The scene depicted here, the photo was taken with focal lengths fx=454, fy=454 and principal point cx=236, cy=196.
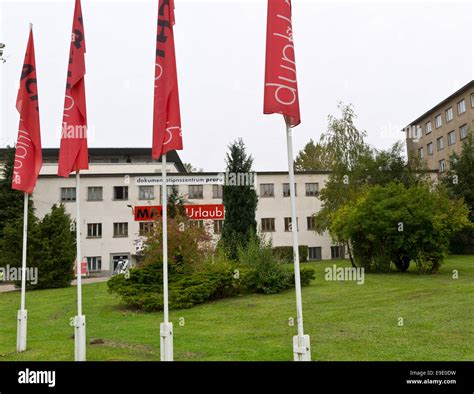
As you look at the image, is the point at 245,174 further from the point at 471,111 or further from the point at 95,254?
the point at 471,111

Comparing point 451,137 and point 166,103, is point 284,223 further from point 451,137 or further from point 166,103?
point 166,103

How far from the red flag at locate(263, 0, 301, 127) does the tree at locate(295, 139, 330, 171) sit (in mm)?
54752

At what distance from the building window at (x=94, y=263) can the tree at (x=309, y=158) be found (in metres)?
30.3

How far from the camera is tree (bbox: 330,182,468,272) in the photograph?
22.1m

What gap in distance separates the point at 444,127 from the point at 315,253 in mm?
27804

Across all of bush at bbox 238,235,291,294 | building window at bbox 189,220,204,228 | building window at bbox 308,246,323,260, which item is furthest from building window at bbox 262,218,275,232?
bush at bbox 238,235,291,294

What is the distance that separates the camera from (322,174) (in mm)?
48188

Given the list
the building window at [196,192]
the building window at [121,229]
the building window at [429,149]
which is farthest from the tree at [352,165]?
the building window at [429,149]

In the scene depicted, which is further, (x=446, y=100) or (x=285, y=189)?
(x=446, y=100)

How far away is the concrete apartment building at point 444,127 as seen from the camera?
54.7 meters

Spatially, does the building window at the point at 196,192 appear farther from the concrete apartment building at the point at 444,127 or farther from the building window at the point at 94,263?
the concrete apartment building at the point at 444,127

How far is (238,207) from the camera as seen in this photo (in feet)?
81.8

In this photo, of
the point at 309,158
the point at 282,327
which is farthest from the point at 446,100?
the point at 282,327
